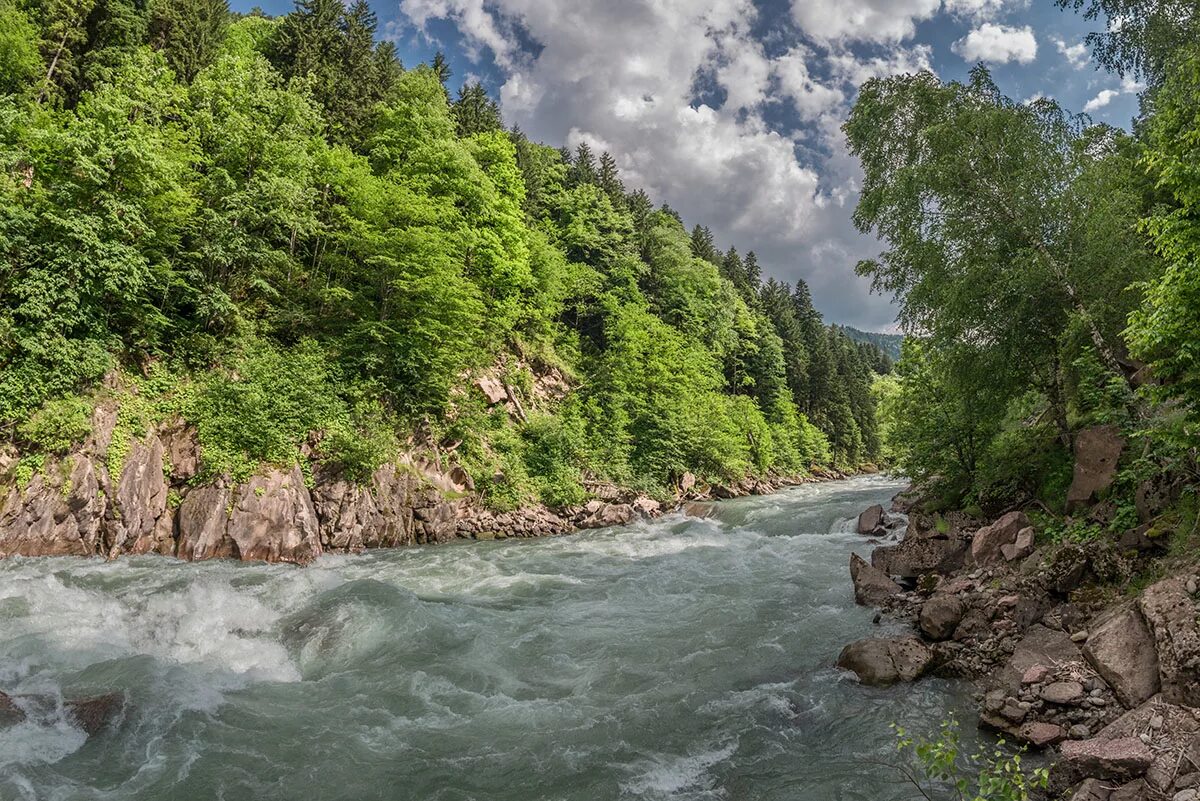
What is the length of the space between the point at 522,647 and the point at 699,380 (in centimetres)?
3059

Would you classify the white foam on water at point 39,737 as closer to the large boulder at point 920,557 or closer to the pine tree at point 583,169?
the large boulder at point 920,557

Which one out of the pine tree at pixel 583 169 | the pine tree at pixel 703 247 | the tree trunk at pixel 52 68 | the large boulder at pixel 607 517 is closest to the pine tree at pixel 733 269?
the pine tree at pixel 703 247

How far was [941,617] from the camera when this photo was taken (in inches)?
337

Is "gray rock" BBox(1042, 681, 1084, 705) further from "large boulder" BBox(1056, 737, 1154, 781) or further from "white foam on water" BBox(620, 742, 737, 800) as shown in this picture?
"white foam on water" BBox(620, 742, 737, 800)

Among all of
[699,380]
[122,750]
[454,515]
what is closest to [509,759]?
[122,750]

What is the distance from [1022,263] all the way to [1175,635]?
298 inches

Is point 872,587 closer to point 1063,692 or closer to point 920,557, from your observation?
point 920,557

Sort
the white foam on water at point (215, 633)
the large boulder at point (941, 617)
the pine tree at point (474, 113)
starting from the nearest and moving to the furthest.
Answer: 1. the white foam on water at point (215, 633)
2. the large boulder at point (941, 617)
3. the pine tree at point (474, 113)

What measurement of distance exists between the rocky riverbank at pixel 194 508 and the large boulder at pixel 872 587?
11.6m

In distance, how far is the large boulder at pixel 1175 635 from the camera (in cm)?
514

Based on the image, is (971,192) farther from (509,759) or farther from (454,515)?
(454,515)

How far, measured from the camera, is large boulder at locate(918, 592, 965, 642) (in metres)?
8.48

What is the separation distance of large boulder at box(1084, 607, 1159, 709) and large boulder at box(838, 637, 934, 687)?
194 cm

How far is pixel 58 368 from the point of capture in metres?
12.2
